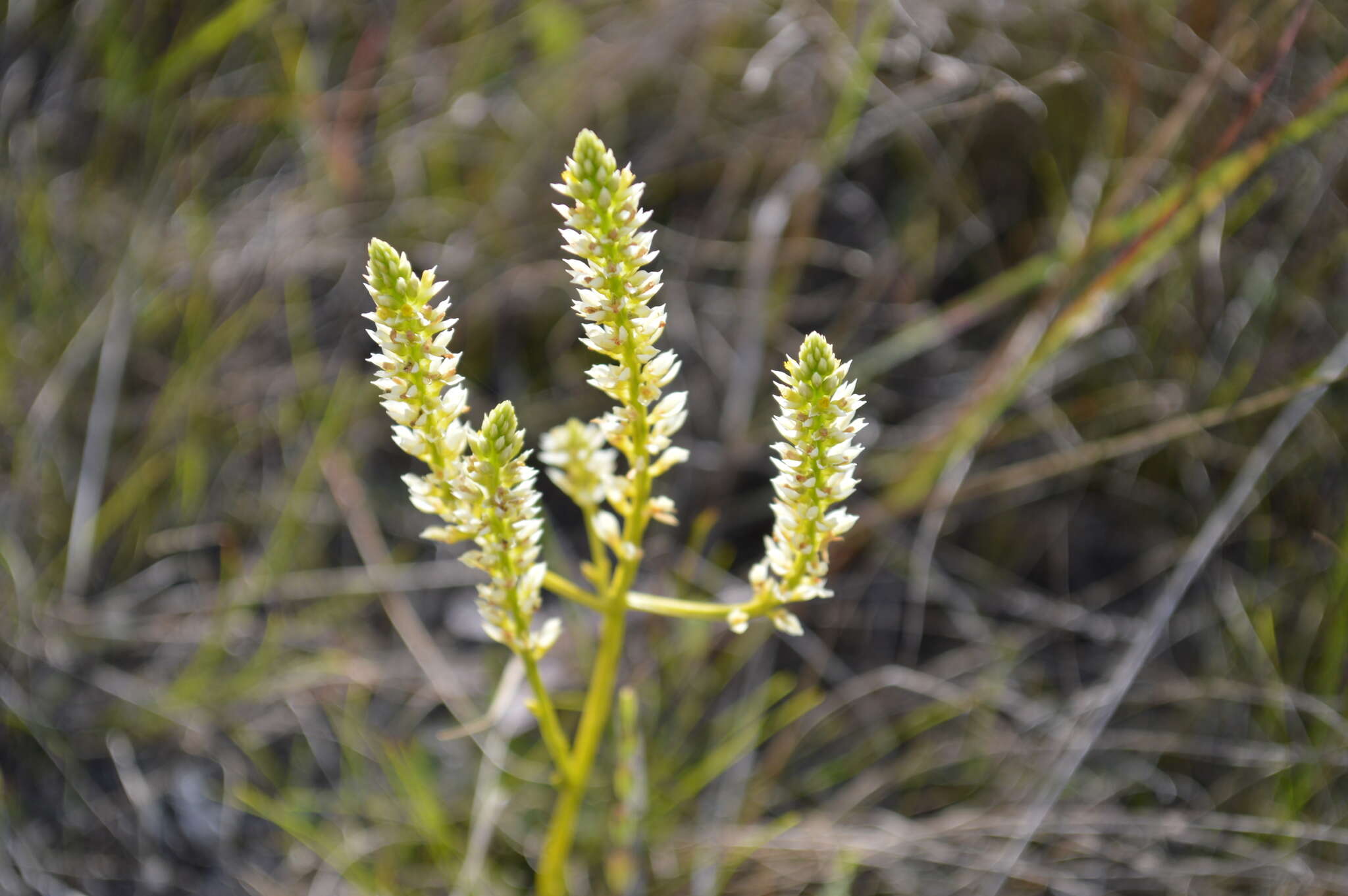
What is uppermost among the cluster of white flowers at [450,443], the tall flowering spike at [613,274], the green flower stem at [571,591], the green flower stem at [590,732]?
the tall flowering spike at [613,274]

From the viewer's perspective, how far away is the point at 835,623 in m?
2.33

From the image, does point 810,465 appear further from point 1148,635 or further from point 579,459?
point 1148,635

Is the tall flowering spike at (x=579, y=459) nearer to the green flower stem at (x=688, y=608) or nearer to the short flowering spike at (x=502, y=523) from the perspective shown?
the short flowering spike at (x=502, y=523)

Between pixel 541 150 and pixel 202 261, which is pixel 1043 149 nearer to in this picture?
pixel 541 150

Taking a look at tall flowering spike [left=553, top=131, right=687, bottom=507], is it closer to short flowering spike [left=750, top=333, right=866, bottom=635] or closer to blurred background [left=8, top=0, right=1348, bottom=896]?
short flowering spike [left=750, top=333, right=866, bottom=635]

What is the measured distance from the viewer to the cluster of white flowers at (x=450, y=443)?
0.94 meters

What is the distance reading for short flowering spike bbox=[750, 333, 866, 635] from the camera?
0.94 meters

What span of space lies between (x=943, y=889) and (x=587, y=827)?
72cm

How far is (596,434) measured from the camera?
104cm

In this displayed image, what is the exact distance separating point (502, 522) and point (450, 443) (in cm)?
10

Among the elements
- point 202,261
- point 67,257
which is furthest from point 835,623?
point 67,257

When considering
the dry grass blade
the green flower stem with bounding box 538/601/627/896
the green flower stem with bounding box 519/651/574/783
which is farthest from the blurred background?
the green flower stem with bounding box 519/651/574/783

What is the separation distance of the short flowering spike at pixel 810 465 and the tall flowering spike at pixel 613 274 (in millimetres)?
149

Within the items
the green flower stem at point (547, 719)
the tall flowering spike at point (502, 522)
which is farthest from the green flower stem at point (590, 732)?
the tall flowering spike at point (502, 522)
